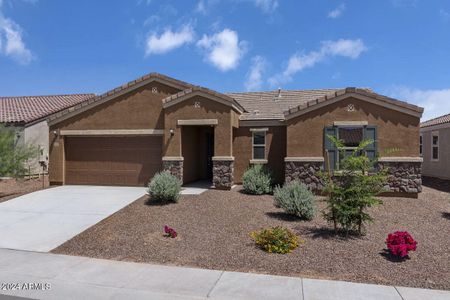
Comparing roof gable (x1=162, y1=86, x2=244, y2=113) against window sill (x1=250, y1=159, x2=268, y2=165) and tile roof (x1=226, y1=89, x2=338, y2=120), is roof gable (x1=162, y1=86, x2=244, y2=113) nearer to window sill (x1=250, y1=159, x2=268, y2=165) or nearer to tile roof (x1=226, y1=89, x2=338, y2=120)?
tile roof (x1=226, y1=89, x2=338, y2=120)

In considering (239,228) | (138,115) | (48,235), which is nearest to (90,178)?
(138,115)

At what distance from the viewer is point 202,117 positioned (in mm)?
15328

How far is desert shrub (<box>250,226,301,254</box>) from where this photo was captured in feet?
25.4

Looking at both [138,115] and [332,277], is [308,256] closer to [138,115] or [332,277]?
[332,277]

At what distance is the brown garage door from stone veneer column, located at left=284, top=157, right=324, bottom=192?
20.3 feet

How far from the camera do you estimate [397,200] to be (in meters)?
13.3

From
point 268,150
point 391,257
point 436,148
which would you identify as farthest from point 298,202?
point 436,148

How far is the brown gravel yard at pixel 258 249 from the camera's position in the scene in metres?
A: 6.84

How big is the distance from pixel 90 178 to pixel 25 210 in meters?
5.23

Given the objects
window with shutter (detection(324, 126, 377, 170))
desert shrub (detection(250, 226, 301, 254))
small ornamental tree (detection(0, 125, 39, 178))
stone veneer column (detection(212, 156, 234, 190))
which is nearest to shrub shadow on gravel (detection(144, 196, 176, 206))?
stone veneer column (detection(212, 156, 234, 190))

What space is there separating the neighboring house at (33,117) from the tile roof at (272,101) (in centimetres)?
1172

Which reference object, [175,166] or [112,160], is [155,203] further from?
[112,160]

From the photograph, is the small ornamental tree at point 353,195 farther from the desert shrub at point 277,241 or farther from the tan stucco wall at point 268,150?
the tan stucco wall at point 268,150

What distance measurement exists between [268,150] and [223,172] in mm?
2862
